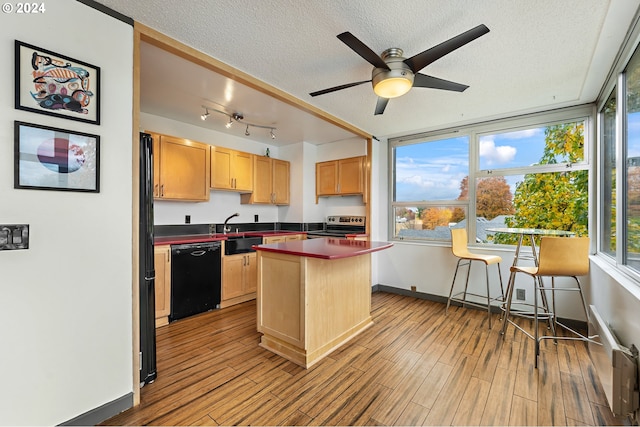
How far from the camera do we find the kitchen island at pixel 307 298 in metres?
2.22

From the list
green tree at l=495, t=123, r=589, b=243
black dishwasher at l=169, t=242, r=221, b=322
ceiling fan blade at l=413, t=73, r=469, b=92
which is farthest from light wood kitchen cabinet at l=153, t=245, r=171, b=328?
green tree at l=495, t=123, r=589, b=243

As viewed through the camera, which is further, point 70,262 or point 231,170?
point 231,170

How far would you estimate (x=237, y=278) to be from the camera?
374 centimetres

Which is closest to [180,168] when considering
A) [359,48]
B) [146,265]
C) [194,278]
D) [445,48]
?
[194,278]

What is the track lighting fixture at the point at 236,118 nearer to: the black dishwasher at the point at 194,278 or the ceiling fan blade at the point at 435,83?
the black dishwasher at the point at 194,278

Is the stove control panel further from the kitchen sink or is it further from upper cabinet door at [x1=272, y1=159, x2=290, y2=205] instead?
the kitchen sink

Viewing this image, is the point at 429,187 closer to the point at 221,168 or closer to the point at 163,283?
the point at 221,168

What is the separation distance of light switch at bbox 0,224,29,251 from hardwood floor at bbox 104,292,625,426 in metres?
1.15

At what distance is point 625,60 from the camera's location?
2000 millimetres

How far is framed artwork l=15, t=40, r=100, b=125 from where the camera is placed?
1.37 m

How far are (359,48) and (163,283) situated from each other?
10.0 feet

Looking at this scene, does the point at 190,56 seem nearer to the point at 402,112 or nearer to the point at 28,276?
the point at 28,276

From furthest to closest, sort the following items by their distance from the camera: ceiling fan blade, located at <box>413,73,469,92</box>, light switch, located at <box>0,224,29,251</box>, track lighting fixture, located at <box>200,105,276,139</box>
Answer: track lighting fixture, located at <box>200,105,276,139</box>
ceiling fan blade, located at <box>413,73,469,92</box>
light switch, located at <box>0,224,29,251</box>

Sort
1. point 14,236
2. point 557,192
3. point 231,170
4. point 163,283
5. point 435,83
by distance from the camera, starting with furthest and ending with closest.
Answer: point 231,170 → point 557,192 → point 163,283 → point 435,83 → point 14,236
